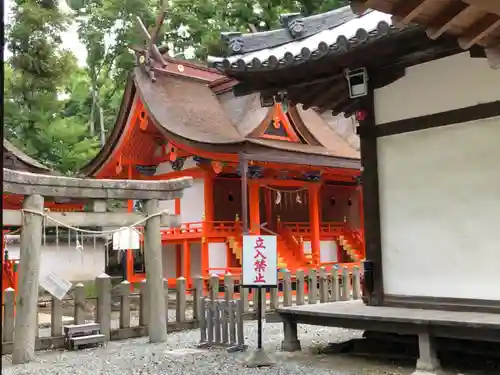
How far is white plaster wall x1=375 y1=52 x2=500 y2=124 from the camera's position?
661cm

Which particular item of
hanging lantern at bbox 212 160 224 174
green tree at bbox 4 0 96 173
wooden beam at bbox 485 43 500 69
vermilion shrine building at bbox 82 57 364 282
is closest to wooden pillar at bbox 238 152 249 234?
vermilion shrine building at bbox 82 57 364 282

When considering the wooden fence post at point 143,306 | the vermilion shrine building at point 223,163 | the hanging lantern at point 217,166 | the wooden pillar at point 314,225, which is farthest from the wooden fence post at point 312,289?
the wooden pillar at point 314,225

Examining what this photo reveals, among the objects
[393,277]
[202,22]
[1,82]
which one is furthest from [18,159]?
[202,22]

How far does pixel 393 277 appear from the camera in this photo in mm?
7496

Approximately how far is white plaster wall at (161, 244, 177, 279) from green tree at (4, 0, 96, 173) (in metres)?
6.74

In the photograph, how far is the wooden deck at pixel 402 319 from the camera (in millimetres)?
5660

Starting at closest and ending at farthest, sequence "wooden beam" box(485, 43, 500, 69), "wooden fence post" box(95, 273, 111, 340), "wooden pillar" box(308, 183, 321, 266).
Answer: "wooden beam" box(485, 43, 500, 69), "wooden fence post" box(95, 273, 111, 340), "wooden pillar" box(308, 183, 321, 266)

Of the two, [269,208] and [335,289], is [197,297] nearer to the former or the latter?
[335,289]

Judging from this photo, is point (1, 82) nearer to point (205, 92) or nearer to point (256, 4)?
point (205, 92)

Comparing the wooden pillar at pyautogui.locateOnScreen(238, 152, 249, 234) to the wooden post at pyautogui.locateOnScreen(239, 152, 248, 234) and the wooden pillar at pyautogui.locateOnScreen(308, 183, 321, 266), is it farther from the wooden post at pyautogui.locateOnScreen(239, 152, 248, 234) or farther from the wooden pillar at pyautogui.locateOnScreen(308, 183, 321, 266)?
the wooden pillar at pyautogui.locateOnScreen(308, 183, 321, 266)

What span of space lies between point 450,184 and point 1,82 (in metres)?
6.33

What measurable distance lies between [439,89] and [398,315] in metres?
2.78

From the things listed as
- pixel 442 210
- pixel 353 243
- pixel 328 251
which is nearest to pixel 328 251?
pixel 328 251

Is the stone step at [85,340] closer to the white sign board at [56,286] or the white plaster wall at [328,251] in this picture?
the white sign board at [56,286]
